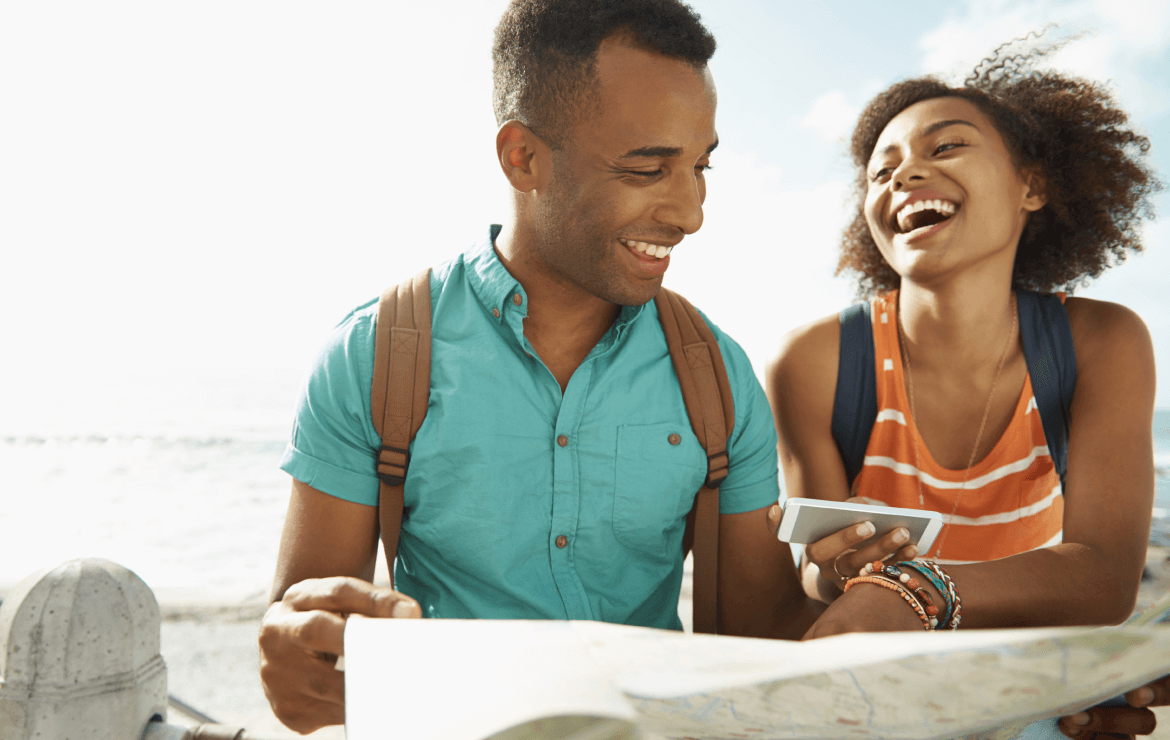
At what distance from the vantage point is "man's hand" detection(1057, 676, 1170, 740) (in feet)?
4.50

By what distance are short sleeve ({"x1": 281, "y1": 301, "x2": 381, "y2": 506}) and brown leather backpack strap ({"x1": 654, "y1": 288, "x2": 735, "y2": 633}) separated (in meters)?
0.86

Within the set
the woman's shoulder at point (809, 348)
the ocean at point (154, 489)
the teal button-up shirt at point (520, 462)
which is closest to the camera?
the teal button-up shirt at point (520, 462)

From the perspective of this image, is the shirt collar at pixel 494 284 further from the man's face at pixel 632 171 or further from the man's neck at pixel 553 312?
the man's face at pixel 632 171

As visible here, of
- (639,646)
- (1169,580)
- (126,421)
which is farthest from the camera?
(126,421)

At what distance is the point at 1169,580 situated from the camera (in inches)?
317

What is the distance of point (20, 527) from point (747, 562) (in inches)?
457

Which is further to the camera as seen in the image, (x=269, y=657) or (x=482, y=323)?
(x=482, y=323)

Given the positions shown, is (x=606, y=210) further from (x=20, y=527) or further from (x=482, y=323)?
(x=20, y=527)

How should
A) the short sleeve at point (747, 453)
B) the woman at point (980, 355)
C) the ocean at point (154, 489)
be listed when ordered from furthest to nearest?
1. the ocean at point (154, 489)
2. the woman at point (980, 355)
3. the short sleeve at point (747, 453)

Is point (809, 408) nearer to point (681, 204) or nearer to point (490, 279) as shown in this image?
point (681, 204)

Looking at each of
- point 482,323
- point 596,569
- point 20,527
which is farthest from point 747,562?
point 20,527

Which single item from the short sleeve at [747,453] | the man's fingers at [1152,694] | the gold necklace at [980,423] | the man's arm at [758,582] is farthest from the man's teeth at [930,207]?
the man's fingers at [1152,694]

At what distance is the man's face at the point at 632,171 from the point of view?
1912 millimetres

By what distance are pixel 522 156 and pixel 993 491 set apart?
6.34 ft
